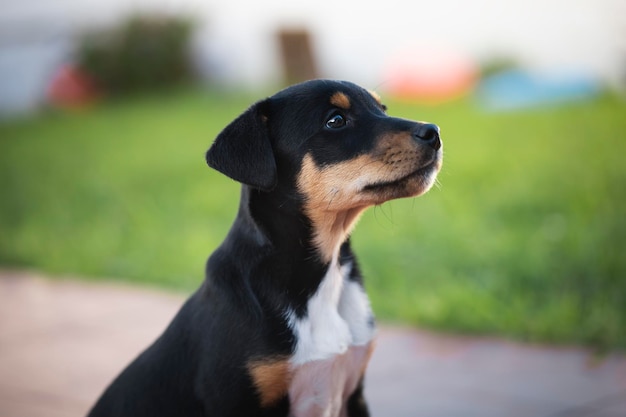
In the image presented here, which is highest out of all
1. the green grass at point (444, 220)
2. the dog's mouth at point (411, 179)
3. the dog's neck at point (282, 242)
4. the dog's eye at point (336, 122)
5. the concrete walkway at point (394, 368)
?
the dog's eye at point (336, 122)

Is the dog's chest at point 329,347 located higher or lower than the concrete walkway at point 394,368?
higher

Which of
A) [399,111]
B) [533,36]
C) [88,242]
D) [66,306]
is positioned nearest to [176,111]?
[399,111]

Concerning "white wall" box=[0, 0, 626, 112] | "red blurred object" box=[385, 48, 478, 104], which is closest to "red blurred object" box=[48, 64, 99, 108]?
"white wall" box=[0, 0, 626, 112]

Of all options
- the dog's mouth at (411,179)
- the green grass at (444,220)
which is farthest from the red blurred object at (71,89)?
the dog's mouth at (411,179)

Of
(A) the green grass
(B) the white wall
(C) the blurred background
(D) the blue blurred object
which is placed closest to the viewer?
(A) the green grass

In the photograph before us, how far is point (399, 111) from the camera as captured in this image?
12836 mm

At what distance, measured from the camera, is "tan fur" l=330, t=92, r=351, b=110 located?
3.21 metres

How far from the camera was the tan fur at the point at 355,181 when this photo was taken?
120 inches

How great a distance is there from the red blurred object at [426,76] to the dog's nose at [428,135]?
11.1 metres

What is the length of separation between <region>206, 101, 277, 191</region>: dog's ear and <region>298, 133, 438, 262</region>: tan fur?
156mm

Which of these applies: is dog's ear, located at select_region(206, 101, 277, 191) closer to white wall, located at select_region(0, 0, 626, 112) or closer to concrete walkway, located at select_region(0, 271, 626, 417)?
concrete walkway, located at select_region(0, 271, 626, 417)

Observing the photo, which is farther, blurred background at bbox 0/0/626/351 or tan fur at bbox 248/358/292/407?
blurred background at bbox 0/0/626/351

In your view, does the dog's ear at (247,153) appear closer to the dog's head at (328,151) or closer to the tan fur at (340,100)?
the dog's head at (328,151)

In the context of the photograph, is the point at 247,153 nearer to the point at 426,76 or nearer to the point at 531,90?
the point at 531,90
